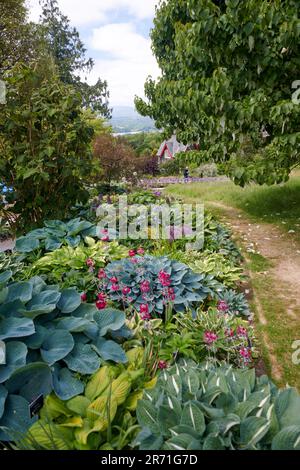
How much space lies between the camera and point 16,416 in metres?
1.49

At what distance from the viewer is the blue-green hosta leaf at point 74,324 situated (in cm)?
188

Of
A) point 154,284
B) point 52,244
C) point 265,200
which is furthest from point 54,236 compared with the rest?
point 265,200

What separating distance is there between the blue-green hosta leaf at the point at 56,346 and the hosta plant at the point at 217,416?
0.53 m

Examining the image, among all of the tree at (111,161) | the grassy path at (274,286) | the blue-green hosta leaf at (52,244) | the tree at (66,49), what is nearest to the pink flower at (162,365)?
the grassy path at (274,286)

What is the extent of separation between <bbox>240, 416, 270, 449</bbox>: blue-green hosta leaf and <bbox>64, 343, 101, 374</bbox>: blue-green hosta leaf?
2.76 ft

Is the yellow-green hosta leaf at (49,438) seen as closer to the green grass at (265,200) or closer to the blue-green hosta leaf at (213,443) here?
the blue-green hosta leaf at (213,443)

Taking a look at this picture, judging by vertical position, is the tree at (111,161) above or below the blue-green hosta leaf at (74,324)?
above

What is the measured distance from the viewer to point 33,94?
13.9ft

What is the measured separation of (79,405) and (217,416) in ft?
2.12

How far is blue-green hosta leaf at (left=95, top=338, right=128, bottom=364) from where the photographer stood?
1836mm

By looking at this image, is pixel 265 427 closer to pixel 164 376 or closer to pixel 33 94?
pixel 164 376

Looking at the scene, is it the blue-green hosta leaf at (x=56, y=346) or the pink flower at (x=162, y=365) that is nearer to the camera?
the blue-green hosta leaf at (x=56, y=346)

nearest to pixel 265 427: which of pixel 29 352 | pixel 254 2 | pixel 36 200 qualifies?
pixel 29 352

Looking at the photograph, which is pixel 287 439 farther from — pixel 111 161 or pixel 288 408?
pixel 111 161
